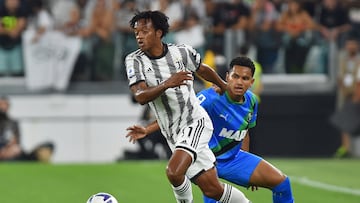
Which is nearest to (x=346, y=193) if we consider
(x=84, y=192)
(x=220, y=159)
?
(x=84, y=192)

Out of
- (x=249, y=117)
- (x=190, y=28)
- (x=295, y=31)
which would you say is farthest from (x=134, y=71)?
(x=295, y=31)

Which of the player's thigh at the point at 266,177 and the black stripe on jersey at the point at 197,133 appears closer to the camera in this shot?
the black stripe on jersey at the point at 197,133

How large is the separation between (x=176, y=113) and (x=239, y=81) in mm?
742

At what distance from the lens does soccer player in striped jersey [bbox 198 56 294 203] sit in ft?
30.6

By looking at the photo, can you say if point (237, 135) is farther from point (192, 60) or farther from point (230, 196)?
point (192, 60)

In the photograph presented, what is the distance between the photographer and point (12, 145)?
1988cm

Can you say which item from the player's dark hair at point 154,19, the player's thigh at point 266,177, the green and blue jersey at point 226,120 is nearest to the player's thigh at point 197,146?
the green and blue jersey at point 226,120

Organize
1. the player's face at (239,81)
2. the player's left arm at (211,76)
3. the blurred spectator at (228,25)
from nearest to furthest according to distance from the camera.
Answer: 1. the player's face at (239,81)
2. the player's left arm at (211,76)
3. the blurred spectator at (228,25)

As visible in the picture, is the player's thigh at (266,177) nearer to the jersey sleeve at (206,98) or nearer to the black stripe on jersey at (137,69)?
the jersey sleeve at (206,98)

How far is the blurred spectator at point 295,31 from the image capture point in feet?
67.8

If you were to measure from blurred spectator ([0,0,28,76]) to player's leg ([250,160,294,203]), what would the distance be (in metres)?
11.6

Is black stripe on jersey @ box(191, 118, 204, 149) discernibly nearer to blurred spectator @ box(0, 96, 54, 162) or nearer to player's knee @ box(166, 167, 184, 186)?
player's knee @ box(166, 167, 184, 186)

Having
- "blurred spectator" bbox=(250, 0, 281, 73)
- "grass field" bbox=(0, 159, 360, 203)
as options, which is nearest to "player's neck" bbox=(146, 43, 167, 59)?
"grass field" bbox=(0, 159, 360, 203)

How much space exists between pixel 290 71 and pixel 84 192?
8.55 m
